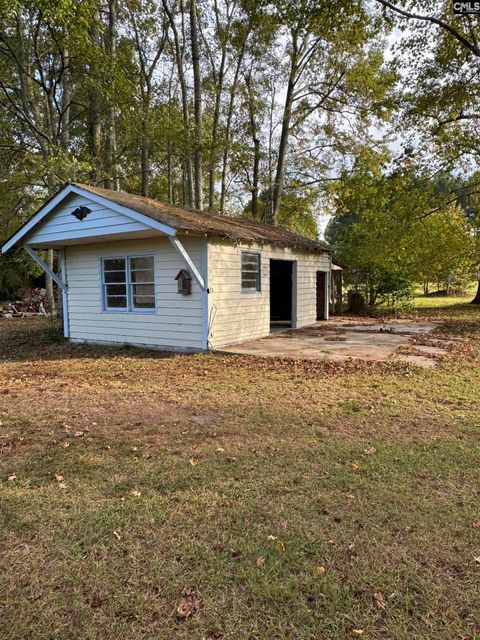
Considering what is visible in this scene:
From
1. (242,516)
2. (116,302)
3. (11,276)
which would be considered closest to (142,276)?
(116,302)

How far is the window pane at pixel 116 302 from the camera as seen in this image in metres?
9.98

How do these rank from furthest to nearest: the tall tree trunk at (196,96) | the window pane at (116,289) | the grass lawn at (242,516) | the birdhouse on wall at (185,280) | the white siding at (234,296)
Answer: the tall tree trunk at (196,96) < the window pane at (116,289) < the white siding at (234,296) < the birdhouse on wall at (185,280) < the grass lawn at (242,516)

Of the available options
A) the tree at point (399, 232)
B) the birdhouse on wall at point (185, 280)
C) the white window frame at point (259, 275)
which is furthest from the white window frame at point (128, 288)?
the tree at point (399, 232)

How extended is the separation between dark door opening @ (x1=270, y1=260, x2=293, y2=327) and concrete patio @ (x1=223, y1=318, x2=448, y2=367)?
1.55 meters

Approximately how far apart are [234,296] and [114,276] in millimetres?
3041

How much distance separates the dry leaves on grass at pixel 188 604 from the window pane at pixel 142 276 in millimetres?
7784

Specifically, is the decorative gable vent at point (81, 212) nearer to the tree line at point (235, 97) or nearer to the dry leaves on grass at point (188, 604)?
the tree line at point (235, 97)

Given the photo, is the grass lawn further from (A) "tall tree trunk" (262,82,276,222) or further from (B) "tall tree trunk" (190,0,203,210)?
(A) "tall tree trunk" (262,82,276,222)

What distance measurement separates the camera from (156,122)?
14617mm

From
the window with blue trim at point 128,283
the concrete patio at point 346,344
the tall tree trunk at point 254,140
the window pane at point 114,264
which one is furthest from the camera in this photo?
the tall tree trunk at point 254,140

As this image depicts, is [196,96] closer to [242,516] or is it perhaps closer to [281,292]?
[281,292]

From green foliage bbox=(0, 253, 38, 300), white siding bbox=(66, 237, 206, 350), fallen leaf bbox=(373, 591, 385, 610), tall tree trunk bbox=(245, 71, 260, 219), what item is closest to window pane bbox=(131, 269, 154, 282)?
white siding bbox=(66, 237, 206, 350)

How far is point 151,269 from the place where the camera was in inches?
367

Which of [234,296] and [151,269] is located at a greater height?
[151,269]
